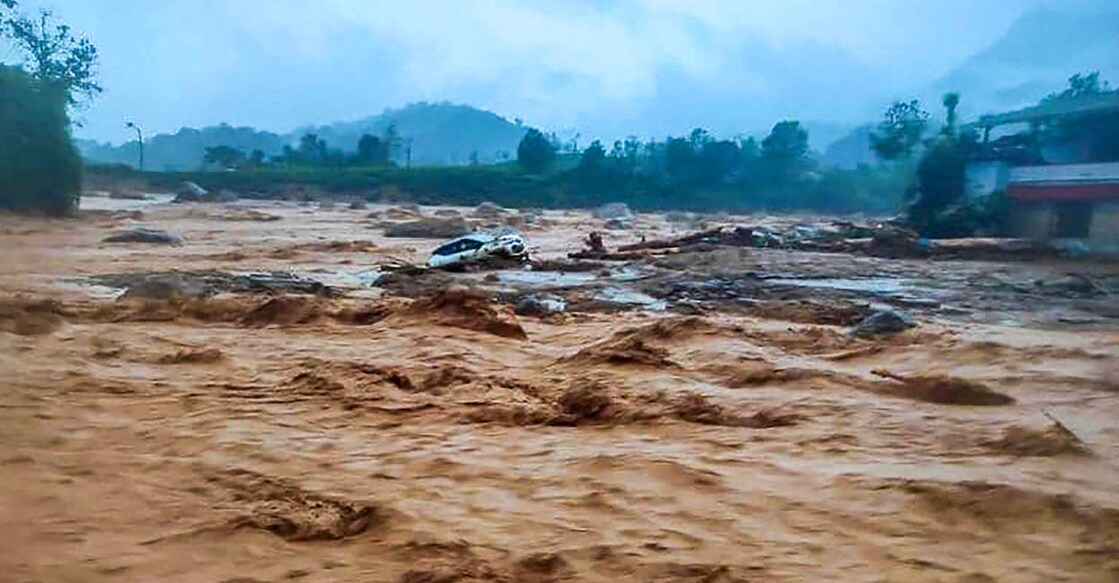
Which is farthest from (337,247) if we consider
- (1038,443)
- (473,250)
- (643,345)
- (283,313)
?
(1038,443)

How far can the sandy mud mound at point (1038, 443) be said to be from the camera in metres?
5.31

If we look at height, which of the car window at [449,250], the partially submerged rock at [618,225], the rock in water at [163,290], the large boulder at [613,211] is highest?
the large boulder at [613,211]

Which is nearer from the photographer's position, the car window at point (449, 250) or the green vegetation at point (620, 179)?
the car window at point (449, 250)

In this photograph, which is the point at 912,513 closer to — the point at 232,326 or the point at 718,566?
the point at 718,566

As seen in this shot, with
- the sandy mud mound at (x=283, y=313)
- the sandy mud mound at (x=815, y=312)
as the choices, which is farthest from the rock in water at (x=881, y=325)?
the sandy mud mound at (x=283, y=313)

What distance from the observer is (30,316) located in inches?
358

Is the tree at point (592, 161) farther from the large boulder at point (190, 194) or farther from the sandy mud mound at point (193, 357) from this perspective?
the sandy mud mound at point (193, 357)

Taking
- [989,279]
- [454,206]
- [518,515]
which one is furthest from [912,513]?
[454,206]

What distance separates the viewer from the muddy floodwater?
3.87m

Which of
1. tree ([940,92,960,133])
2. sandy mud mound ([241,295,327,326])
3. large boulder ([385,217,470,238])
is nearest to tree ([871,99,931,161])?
tree ([940,92,960,133])

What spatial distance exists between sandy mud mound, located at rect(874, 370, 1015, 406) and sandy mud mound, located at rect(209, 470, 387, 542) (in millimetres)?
4310

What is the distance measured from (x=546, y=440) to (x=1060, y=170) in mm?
18877

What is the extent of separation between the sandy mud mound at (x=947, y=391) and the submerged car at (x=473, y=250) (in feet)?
34.2

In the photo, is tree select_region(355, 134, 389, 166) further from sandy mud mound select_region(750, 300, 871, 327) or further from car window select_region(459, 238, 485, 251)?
sandy mud mound select_region(750, 300, 871, 327)
